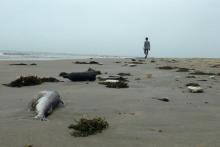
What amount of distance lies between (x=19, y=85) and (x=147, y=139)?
4.79 m

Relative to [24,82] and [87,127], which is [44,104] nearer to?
[87,127]

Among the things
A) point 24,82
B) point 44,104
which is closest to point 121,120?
point 44,104

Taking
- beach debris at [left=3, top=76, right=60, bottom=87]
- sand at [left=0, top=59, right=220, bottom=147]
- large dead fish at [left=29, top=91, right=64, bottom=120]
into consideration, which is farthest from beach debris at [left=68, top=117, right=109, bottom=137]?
beach debris at [left=3, top=76, right=60, bottom=87]

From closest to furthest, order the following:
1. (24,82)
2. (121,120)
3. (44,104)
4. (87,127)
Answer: (87,127)
(121,120)
(44,104)
(24,82)

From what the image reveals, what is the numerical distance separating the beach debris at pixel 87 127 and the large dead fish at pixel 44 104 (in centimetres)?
62

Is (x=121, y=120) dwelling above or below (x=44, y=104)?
below

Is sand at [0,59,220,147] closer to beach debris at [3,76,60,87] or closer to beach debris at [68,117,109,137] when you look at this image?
beach debris at [68,117,109,137]

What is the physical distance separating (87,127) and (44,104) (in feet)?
3.39

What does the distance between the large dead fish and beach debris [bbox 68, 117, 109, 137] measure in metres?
0.62

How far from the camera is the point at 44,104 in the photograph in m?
4.83

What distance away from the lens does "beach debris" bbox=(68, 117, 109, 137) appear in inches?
153

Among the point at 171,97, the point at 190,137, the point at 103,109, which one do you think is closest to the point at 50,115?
the point at 103,109

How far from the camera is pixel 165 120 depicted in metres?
4.69

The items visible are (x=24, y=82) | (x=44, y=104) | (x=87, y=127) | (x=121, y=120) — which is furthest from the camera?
(x=24, y=82)
